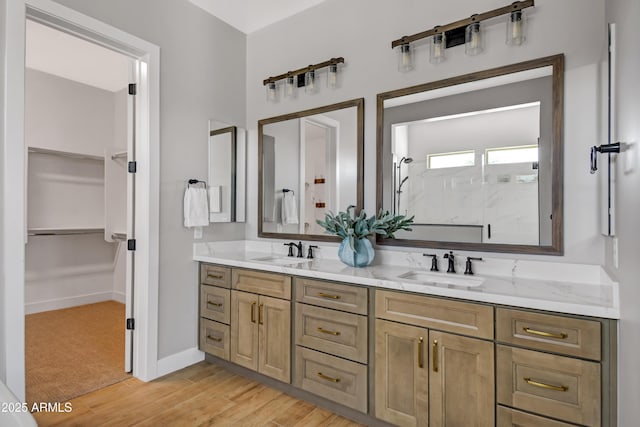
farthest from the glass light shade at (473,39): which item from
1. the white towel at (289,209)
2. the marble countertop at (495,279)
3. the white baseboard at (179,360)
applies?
the white baseboard at (179,360)

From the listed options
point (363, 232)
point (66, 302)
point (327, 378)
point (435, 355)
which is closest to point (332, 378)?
point (327, 378)

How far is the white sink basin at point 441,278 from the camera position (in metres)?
1.98

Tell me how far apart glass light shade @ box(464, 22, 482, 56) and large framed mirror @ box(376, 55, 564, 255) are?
0.46 feet

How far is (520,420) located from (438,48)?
2.04 meters

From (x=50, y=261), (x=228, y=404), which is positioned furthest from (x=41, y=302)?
(x=228, y=404)

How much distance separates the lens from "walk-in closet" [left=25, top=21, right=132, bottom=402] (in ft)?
12.0

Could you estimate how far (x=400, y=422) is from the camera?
1832mm

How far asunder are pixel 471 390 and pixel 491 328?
12.1 inches

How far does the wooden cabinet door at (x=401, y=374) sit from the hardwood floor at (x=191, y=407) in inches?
→ 13.1

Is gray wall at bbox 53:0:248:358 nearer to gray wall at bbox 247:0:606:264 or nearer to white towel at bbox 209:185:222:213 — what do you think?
white towel at bbox 209:185:222:213

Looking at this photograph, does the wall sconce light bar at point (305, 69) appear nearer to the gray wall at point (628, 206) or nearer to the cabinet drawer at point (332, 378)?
the gray wall at point (628, 206)

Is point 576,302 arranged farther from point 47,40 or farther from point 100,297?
point 100,297

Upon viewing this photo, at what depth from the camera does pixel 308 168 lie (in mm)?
2857

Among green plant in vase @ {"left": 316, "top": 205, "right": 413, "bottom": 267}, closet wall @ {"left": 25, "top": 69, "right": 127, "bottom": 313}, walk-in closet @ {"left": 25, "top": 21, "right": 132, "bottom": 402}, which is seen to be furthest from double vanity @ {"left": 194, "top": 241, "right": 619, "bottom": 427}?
closet wall @ {"left": 25, "top": 69, "right": 127, "bottom": 313}
